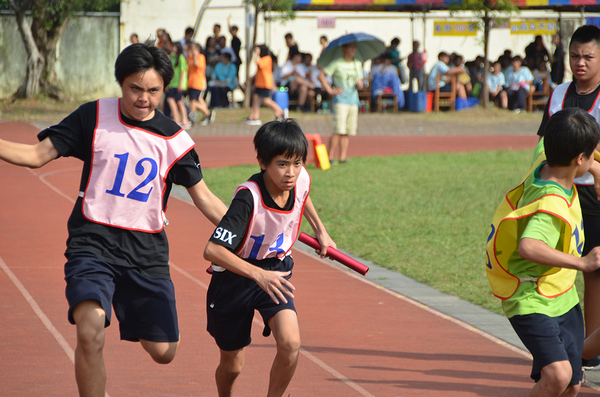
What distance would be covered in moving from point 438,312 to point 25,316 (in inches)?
123

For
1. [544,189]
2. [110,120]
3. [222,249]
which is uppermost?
[110,120]

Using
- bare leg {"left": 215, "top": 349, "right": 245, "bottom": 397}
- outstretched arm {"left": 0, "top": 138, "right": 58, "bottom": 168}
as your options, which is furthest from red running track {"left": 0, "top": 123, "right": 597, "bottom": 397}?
outstretched arm {"left": 0, "top": 138, "right": 58, "bottom": 168}

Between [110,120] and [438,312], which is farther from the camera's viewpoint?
[438,312]

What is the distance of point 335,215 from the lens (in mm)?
9117

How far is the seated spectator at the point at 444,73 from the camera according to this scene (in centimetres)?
2214

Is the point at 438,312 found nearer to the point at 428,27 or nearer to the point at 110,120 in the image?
the point at 110,120

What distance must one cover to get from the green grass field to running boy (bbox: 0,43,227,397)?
10.8 feet

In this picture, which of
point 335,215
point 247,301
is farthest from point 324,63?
point 247,301

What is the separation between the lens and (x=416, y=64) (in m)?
23.2

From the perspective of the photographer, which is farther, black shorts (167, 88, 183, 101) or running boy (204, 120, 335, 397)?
black shorts (167, 88, 183, 101)

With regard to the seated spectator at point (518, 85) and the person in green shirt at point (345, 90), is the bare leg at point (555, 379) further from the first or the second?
the seated spectator at point (518, 85)

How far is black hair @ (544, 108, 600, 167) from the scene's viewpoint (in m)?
3.25

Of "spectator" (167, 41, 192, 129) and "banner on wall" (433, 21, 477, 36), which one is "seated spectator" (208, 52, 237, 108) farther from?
"banner on wall" (433, 21, 477, 36)

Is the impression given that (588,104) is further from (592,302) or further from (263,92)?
(263,92)
